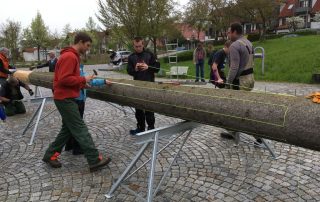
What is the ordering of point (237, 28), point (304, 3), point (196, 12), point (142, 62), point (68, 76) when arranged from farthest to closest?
point (304, 3) → point (196, 12) → point (142, 62) → point (237, 28) → point (68, 76)

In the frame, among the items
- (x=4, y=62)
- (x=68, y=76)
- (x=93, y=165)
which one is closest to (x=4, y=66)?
(x=4, y=62)

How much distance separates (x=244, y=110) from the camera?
9.98 ft

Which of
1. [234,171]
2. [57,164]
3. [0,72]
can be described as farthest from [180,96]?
[0,72]

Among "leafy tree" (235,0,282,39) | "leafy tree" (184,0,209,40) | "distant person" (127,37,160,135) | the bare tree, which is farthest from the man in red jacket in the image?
the bare tree

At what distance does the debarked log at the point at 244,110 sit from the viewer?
265 cm

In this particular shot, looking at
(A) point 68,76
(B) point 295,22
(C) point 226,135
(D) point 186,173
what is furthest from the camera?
(B) point 295,22

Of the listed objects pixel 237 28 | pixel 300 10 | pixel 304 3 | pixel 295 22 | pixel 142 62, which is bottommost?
pixel 142 62

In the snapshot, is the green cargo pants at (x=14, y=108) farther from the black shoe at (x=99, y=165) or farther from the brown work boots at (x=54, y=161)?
the black shoe at (x=99, y=165)

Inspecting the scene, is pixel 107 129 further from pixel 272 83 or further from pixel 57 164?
pixel 272 83

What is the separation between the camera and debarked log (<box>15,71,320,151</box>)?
8.69 ft

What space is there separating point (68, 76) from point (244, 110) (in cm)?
236

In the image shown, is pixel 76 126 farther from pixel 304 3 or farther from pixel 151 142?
pixel 304 3

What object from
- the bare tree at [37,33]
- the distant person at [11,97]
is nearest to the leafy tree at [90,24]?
the bare tree at [37,33]

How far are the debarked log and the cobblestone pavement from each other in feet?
3.14
